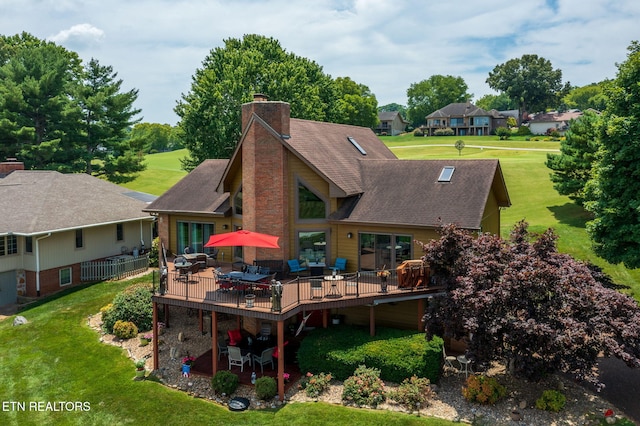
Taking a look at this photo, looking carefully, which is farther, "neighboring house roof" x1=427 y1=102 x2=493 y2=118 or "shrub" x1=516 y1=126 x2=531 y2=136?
"neighboring house roof" x1=427 y1=102 x2=493 y2=118

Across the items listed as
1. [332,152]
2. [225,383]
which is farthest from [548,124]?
[225,383]

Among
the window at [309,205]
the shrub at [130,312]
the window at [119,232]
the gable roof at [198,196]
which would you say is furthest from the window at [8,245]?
the window at [309,205]

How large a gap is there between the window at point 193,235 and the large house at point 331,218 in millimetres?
2856

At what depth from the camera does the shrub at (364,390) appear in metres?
14.9

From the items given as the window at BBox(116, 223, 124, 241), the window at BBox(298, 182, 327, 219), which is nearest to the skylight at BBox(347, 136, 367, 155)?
the window at BBox(298, 182, 327, 219)

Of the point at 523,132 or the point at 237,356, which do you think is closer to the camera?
the point at 237,356

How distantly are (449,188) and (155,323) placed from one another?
42.4 ft

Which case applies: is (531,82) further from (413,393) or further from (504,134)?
(413,393)

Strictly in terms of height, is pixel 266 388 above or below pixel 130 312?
below

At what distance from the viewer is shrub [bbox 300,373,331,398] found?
1540 centimetres

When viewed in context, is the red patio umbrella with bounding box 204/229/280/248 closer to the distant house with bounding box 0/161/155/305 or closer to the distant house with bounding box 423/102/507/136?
the distant house with bounding box 0/161/155/305

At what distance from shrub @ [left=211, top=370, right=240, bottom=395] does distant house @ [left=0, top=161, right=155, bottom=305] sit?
1443cm

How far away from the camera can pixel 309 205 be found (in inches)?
808

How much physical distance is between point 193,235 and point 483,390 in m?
16.5
